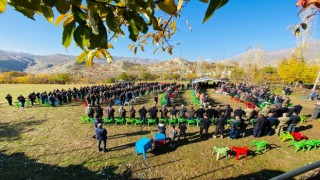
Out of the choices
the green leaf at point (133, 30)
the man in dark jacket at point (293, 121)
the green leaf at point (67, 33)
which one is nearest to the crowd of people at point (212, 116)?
the man in dark jacket at point (293, 121)

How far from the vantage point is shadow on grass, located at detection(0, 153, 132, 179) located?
8.15 meters

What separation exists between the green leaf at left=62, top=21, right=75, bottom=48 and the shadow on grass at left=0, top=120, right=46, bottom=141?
13.7 meters

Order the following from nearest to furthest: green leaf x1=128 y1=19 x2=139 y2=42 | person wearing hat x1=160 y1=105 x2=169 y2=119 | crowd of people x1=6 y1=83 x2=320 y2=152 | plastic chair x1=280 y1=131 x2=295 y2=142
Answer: green leaf x1=128 y1=19 x2=139 y2=42, plastic chair x1=280 y1=131 x2=295 y2=142, crowd of people x1=6 y1=83 x2=320 y2=152, person wearing hat x1=160 y1=105 x2=169 y2=119

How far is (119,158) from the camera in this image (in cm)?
970

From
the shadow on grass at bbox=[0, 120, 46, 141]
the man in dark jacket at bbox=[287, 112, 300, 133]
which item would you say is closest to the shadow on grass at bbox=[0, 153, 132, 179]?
the shadow on grass at bbox=[0, 120, 46, 141]

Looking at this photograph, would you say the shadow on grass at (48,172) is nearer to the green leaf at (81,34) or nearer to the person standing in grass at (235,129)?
the person standing in grass at (235,129)

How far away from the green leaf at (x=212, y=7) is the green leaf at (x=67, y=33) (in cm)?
71

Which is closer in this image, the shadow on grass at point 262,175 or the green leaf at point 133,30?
the green leaf at point 133,30

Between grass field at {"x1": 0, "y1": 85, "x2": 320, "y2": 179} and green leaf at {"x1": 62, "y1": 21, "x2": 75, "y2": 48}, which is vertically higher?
green leaf at {"x1": 62, "y1": 21, "x2": 75, "y2": 48}

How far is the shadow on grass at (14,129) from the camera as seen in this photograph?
12.2 metres

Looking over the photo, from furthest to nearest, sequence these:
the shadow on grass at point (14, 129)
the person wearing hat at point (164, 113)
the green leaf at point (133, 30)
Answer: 1. the person wearing hat at point (164, 113)
2. the shadow on grass at point (14, 129)
3. the green leaf at point (133, 30)

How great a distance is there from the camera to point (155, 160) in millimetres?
9602

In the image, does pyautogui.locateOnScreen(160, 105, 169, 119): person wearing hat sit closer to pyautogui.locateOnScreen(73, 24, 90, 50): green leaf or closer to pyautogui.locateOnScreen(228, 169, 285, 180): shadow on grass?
pyautogui.locateOnScreen(228, 169, 285, 180): shadow on grass

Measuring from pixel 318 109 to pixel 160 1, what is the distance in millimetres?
20617
